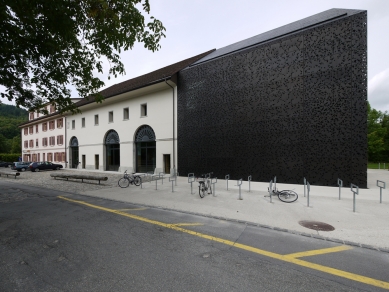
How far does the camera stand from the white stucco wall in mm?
17969

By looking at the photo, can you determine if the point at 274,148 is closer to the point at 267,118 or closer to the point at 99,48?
the point at 267,118

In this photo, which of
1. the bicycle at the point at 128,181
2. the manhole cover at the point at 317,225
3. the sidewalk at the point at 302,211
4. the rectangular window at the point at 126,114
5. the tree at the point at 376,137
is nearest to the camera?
the sidewalk at the point at 302,211

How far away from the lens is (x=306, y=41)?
1177 cm

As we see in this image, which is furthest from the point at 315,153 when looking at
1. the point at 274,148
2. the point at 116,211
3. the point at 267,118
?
the point at 116,211

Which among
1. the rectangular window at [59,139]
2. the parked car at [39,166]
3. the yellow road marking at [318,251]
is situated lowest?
the parked car at [39,166]

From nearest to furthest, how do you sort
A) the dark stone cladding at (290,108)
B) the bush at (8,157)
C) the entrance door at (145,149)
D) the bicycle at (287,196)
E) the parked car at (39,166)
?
the bicycle at (287,196)
the dark stone cladding at (290,108)
the entrance door at (145,149)
the parked car at (39,166)
the bush at (8,157)

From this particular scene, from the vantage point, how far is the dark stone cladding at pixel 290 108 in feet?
34.6

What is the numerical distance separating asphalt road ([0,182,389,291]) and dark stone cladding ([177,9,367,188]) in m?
8.57

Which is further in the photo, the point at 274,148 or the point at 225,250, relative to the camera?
the point at 274,148

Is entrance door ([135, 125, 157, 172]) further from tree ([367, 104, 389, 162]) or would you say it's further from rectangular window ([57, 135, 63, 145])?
tree ([367, 104, 389, 162])

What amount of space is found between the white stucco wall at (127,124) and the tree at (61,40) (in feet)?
31.6

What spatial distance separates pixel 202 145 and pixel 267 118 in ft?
18.2

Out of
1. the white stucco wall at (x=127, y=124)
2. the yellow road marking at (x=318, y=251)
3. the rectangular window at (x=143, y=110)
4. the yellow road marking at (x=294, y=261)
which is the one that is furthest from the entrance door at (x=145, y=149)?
the yellow road marking at (x=318, y=251)

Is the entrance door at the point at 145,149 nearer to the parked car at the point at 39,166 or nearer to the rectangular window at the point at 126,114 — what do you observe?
the rectangular window at the point at 126,114
